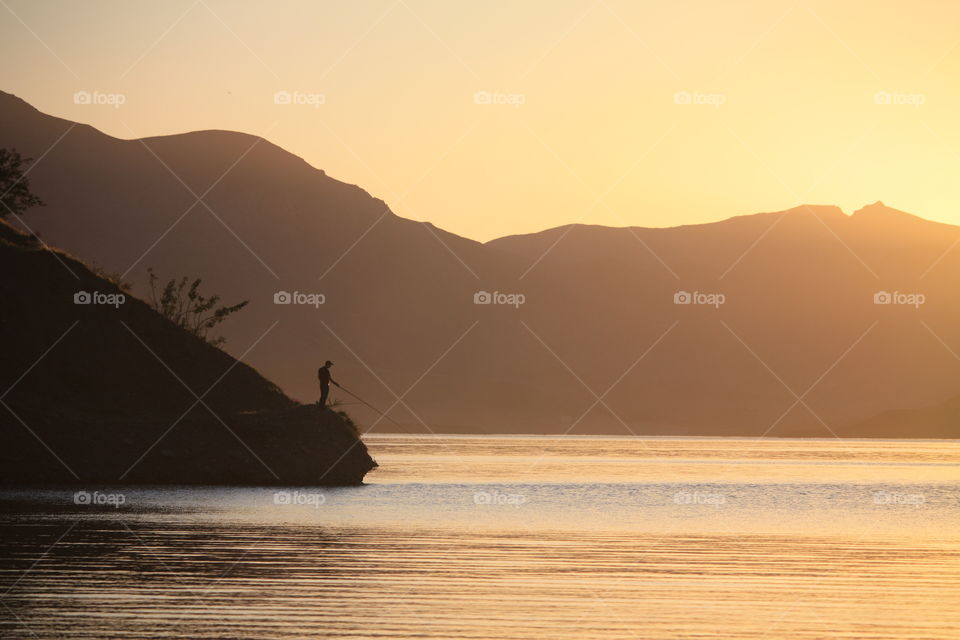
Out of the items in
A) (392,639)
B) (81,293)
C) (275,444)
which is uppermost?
(81,293)

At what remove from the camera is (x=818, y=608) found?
76.3ft

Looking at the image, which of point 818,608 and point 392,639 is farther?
point 818,608

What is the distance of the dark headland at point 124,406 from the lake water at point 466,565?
9.24 ft

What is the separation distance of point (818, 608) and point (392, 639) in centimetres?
851

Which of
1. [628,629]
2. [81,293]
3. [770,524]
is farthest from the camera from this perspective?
[81,293]

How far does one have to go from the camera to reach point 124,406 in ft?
196

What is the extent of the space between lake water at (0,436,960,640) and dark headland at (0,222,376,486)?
9.24 ft

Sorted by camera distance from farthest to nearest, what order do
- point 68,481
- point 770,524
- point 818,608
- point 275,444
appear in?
point 275,444 < point 68,481 < point 770,524 < point 818,608

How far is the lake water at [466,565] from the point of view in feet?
68.9

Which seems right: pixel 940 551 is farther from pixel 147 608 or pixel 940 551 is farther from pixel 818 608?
pixel 147 608

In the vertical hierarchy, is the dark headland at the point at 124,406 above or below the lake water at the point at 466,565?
above

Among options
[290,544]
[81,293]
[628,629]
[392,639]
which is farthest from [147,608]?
[81,293]

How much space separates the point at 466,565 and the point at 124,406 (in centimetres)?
3556

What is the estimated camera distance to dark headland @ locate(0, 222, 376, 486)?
52875 mm
